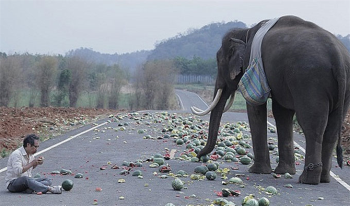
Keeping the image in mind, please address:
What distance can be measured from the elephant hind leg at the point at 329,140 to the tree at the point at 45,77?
5054 cm

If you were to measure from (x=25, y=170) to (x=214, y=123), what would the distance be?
5.45 meters

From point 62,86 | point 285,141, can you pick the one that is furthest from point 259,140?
point 62,86

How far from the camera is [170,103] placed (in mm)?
69875

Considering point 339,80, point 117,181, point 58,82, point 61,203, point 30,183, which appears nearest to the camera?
point 61,203

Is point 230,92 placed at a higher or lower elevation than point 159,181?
higher

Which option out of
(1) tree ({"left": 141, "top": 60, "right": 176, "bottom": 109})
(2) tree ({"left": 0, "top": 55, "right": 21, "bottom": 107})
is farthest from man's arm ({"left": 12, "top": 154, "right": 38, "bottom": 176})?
(1) tree ({"left": 141, "top": 60, "right": 176, "bottom": 109})

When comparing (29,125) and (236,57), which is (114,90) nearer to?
(29,125)

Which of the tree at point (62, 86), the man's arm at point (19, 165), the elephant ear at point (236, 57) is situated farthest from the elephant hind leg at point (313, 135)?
the tree at point (62, 86)

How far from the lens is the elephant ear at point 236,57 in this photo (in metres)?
13.5

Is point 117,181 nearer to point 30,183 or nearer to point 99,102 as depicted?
point 30,183

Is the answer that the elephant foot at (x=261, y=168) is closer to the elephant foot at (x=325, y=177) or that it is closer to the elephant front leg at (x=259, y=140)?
the elephant front leg at (x=259, y=140)

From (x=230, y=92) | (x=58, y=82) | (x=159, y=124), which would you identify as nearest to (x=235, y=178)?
(x=230, y=92)

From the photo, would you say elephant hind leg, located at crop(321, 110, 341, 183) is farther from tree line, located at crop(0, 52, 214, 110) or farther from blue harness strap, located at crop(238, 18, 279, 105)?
tree line, located at crop(0, 52, 214, 110)

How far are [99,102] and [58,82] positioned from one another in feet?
16.9
